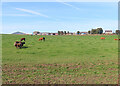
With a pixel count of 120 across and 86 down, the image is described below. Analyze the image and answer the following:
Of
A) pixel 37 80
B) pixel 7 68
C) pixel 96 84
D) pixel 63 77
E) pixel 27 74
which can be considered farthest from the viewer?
pixel 7 68

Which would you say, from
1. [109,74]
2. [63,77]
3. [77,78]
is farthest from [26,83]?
[109,74]

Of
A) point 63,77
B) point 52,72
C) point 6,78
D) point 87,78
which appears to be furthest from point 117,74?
point 6,78

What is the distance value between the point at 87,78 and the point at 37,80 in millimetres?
3555

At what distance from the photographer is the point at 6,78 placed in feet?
34.4

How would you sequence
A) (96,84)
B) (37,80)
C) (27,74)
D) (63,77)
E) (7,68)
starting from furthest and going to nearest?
(7,68) → (27,74) → (63,77) → (37,80) → (96,84)

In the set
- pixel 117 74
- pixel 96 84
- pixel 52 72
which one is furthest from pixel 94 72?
pixel 52 72

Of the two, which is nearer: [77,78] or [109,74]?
[77,78]

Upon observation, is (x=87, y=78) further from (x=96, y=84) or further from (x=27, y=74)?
(x=27, y=74)

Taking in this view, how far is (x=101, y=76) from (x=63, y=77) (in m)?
2.88

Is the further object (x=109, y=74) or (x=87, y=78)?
(x=109, y=74)

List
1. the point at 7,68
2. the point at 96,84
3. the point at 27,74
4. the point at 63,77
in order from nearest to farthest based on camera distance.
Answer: the point at 96,84, the point at 63,77, the point at 27,74, the point at 7,68

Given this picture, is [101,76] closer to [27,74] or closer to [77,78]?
[77,78]

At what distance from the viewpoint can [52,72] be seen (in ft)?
39.5

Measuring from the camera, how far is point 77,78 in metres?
10.5
